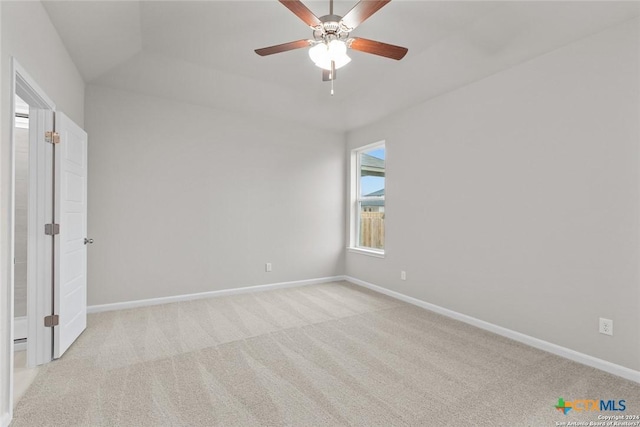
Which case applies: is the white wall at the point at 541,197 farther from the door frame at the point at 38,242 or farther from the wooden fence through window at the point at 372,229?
the door frame at the point at 38,242

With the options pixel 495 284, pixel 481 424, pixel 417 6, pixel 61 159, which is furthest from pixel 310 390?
pixel 417 6

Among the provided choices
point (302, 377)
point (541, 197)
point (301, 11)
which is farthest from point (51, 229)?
point (541, 197)

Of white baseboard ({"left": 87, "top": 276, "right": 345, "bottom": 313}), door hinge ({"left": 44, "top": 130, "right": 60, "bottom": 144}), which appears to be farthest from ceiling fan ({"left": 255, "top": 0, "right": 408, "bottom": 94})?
white baseboard ({"left": 87, "top": 276, "right": 345, "bottom": 313})

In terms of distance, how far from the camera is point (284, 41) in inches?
118

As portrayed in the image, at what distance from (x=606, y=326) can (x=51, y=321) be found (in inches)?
173

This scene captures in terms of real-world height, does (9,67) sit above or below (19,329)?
above

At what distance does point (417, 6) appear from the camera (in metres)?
2.46

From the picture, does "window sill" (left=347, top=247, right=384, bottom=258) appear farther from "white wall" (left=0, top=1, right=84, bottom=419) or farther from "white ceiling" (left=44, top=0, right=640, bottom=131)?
"white wall" (left=0, top=1, right=84, bottom=419)

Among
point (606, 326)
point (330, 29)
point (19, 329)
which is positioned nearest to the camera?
point (330, 29)

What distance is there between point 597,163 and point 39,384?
4.47m

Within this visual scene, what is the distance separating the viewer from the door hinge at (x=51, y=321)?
2435 mm

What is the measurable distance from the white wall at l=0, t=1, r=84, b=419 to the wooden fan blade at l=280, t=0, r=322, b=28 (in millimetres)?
1559

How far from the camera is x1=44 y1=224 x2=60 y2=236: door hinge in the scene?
2.42m

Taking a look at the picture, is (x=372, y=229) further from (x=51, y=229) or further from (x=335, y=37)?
(x=51, y=229)
